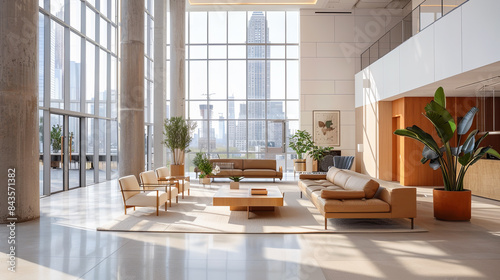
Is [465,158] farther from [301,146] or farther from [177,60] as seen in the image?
[177,60]

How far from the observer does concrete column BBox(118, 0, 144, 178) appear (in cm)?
1106

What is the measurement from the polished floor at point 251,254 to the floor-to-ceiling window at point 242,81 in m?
11.4

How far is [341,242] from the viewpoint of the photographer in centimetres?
557

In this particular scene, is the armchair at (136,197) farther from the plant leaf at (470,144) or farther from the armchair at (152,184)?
the plant leaf at (470,144)

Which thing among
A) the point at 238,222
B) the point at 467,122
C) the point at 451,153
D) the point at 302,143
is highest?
the point at 467,122

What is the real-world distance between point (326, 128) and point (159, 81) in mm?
7089

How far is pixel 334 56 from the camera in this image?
16.7 metres

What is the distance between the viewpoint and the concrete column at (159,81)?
16.4m

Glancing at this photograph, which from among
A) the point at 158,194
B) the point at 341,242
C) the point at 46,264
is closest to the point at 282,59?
the point at 158,194

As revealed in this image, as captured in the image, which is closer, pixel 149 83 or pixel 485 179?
pixel 485 179

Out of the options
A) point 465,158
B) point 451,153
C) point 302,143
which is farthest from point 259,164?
point 465,158

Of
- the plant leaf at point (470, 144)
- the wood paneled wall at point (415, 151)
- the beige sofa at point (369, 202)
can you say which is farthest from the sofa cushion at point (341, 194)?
the wood paneled wall at point (415, 151)

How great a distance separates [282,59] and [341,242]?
13537 mm

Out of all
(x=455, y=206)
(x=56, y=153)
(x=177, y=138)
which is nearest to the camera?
(x=455, y=206)
